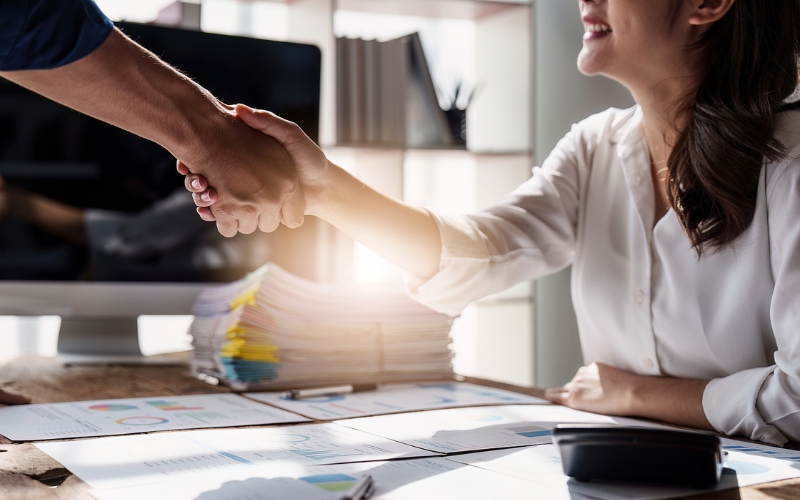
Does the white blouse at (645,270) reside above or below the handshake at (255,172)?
below

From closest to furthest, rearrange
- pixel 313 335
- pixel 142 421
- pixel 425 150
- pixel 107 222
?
pixel 142 421 < pixel 313 335 < pixel 107 222 < pixel 425 150

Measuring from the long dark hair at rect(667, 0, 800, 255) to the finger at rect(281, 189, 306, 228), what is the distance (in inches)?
22.1

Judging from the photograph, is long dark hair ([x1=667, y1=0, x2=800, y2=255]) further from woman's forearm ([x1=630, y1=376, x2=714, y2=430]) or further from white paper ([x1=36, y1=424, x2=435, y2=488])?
white paper ([x1=36, y1=424, x2=435, y2=488])

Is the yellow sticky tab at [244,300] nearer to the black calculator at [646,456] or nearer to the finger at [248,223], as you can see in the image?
the finger at [248,223]

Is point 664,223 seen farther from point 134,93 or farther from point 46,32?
point 46,32

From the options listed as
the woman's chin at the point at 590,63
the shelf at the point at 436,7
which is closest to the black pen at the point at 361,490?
the woman's chin at the point at 590,63

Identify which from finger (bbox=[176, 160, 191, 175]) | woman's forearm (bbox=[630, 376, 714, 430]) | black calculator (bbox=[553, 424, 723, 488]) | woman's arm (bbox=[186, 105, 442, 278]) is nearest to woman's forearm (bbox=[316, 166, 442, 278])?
woman's arm (bbox=[186, 105, 442, 278])

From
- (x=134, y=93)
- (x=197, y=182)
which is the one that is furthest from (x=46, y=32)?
(x=197, y=182)

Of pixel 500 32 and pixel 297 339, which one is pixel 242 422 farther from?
pixel 500 32

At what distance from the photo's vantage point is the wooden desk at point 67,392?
64cm

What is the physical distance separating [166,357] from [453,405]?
796 mm

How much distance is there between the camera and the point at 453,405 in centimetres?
110

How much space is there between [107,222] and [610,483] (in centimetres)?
126

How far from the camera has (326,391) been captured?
3.83 ft
